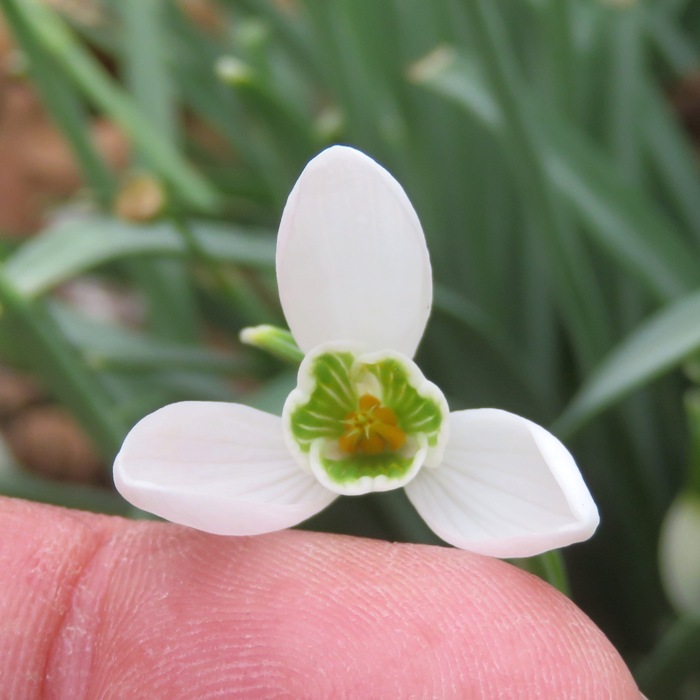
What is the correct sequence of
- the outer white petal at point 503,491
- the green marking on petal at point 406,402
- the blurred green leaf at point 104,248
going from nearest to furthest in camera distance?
the outer white petal at point 503,491, the green marking on petal at point 406,402, the blurred green leaf at point 104,248

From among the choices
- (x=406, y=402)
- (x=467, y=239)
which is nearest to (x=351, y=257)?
(x=406, y=402)

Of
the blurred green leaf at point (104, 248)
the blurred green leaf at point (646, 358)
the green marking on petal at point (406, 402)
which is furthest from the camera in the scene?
the blurred green leaf at point (104, 248)

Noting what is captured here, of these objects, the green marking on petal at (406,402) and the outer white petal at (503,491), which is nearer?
the outer white petal at (503,491)

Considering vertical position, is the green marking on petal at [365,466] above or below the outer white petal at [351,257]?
below

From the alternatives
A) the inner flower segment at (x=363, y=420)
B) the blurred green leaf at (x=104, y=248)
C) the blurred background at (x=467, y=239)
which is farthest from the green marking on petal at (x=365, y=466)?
the blurred green leaf at (x=104, y=248)

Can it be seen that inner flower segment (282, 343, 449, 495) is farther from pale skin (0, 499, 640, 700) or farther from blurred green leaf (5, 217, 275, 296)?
blurred green leaf (5, 217, 275, 296)

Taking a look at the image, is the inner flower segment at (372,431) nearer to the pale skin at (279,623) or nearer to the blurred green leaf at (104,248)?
the pale skin at (279,623)

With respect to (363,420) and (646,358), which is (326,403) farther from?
(646,358)

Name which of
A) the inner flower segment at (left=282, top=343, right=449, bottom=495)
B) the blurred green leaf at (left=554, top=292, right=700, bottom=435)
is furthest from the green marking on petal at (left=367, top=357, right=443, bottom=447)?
the blurred green leaf at (left=554, top=292, right=700, bottom=435)

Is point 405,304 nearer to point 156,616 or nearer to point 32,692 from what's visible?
point 156,616
